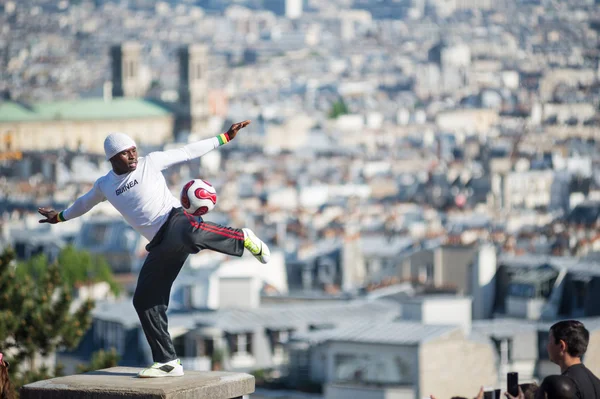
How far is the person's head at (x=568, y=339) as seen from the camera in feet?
30.1

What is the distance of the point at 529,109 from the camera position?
18262cm

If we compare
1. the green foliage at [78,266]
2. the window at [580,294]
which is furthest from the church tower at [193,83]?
the window at [580,294]

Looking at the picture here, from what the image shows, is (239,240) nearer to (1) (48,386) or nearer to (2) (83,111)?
(1) (48,386)

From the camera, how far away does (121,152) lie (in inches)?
404

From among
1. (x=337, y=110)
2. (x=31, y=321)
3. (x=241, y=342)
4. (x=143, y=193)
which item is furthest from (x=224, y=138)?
(x=337, y=110)

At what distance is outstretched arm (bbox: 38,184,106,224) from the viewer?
1052 centimetres

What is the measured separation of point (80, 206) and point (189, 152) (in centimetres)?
58

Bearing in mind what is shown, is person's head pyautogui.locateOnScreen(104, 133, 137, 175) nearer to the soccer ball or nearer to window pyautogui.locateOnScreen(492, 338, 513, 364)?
the soccer ball

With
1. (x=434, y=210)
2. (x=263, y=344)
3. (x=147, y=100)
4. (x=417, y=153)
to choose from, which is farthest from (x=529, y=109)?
(x=263, y=344)

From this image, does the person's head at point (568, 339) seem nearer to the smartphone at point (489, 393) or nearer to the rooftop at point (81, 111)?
the smartphone at point (489, 393)

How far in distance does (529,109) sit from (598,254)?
14069 cm

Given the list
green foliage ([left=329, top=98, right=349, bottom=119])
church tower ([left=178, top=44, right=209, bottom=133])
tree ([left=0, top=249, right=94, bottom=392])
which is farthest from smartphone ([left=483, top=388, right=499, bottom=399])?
green foliage ([left=329, top=98, right=349, bottom=119])

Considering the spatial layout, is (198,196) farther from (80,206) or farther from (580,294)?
(580,294)

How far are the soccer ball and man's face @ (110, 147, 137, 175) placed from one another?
37 cm
